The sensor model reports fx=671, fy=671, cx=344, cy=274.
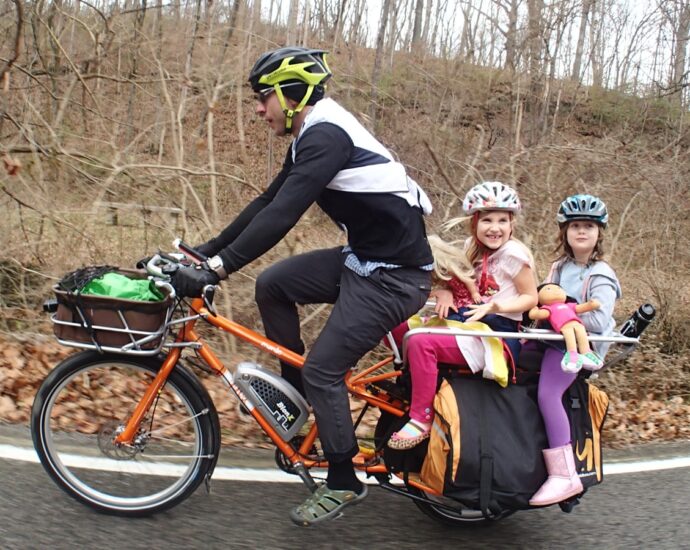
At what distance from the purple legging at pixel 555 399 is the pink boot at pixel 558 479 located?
0.04 m

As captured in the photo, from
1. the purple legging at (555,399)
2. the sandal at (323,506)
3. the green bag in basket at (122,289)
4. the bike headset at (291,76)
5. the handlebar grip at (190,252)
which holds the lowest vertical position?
the sandal at (323,506)

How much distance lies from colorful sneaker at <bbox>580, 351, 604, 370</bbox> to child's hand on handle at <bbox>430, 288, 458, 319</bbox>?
2.26ft

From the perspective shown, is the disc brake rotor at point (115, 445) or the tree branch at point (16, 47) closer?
the disc brake rotor at point (115, 445)

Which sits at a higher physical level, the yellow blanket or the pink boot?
the yellow blanket

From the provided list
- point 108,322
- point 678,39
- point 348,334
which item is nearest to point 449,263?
point 348,334

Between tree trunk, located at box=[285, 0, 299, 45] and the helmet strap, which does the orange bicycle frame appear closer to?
the helmet strap

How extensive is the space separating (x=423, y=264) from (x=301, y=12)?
10694 mm

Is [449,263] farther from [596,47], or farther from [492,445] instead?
[596,47]

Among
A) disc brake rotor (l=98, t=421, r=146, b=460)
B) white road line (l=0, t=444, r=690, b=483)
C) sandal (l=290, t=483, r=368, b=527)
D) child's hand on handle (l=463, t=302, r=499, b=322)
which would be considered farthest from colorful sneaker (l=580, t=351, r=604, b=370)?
disc brake rotor (l=98, t=421, r=146, b=460)

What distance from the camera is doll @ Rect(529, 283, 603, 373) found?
3012mm

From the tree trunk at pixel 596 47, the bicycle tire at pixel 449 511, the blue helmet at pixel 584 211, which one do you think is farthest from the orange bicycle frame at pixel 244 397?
the tree trunk at pixel 596 47

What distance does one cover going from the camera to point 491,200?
136 inches

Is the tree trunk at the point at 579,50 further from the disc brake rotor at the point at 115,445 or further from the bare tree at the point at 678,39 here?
the disc brake rotor at the point at 115,445

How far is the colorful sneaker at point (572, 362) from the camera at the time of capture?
300 centimetres
